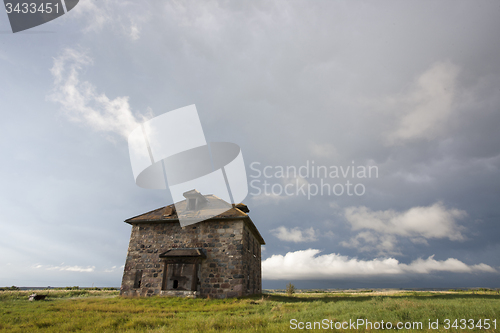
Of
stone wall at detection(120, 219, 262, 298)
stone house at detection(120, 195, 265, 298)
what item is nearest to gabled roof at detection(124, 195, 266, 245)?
stone house at detection(120, 195, 265, 298)

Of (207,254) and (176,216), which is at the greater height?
(176,216)

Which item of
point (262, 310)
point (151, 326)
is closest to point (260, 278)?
point (262, 310)

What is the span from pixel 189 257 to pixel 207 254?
4.32ft

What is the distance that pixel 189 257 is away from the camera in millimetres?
17422

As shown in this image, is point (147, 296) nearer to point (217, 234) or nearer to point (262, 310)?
point (217, 234)

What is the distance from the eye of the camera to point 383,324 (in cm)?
703

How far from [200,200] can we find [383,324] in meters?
16.1

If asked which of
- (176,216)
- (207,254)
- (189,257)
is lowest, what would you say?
(189,257)

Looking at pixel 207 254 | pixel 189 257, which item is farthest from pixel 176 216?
pixel 207 254

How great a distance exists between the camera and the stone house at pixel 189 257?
17.1m

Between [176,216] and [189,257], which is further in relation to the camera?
[176,216]

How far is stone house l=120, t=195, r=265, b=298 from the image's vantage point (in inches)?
673

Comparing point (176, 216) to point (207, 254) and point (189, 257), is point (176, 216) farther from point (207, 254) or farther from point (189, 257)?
point (207, 254)

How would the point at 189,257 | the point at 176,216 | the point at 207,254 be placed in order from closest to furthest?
the point at 189,257 → the point at 207,254 → the point at 176,216
